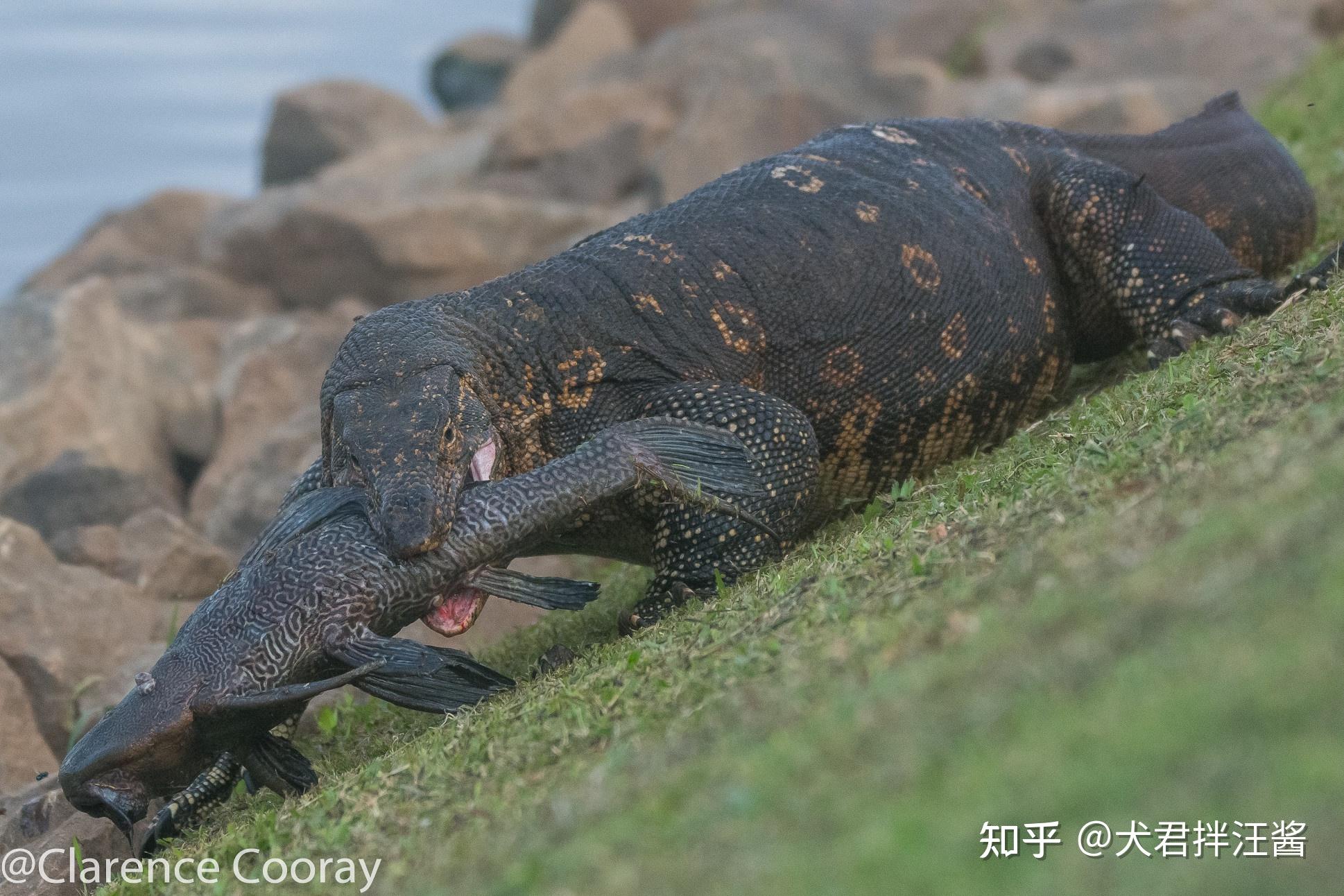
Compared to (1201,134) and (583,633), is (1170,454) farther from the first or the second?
(1201,134)

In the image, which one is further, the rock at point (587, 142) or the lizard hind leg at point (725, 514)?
the rock at point (587, 142)

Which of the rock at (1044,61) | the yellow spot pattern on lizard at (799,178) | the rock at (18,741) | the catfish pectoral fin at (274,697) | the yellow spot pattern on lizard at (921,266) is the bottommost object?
the rock at (18,741)

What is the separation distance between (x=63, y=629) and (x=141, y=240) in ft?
47.4

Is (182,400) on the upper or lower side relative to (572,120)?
lower

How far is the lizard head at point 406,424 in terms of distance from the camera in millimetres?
5914

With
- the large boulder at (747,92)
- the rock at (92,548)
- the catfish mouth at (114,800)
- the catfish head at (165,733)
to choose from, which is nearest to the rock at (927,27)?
the large boulder at (747,92)

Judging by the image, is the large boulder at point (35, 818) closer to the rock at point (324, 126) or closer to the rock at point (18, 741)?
the rock at point (18, 741)

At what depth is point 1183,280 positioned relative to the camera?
7.93m

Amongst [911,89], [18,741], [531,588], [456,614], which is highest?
[911,89]

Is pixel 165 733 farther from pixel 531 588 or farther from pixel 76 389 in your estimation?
pixel 76 389

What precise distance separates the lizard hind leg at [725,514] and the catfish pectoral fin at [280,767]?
135cm

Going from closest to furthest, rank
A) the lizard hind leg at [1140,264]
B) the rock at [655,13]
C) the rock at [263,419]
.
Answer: the lizard hind leg at [1140,264] < the rock at [263,419] < the rock at [655,13]

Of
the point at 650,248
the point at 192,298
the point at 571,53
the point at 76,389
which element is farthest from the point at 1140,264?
the point at 571,53

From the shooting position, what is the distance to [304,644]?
582 centimetres
